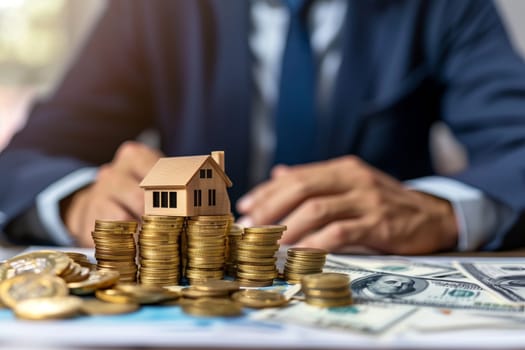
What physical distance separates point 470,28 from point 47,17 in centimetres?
172

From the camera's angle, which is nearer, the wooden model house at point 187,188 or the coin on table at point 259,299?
the coin on table at point 259,299

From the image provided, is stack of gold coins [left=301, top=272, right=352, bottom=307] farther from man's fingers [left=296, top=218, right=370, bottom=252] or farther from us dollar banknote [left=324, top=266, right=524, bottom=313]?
man's fingers [left=296, top=218, right=370, bottom=252]

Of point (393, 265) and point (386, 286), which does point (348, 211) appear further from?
point (386, 286)

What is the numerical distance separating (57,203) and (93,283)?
522mm

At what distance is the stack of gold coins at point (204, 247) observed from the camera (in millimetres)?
618

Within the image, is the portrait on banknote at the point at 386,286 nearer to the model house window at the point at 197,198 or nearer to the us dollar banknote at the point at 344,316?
the us dollar banknote at the point at 344,316

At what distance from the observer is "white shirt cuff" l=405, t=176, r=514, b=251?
97 centimetres

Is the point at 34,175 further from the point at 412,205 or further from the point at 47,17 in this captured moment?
the point at 47,17

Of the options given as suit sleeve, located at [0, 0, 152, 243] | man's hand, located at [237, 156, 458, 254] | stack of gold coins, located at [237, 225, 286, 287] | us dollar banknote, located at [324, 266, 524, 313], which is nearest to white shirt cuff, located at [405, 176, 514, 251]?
man's hand, located at [237, 156, 458, 254]

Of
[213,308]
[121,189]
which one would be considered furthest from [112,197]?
[213,308]

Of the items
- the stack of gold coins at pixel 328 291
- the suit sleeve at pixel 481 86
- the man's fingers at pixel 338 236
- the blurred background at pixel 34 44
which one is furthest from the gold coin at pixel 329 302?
the blurred background at pixel 34 44

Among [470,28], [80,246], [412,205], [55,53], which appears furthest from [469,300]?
[55,53]

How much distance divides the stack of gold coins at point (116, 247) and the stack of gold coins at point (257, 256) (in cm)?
13

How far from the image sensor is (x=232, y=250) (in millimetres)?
664
